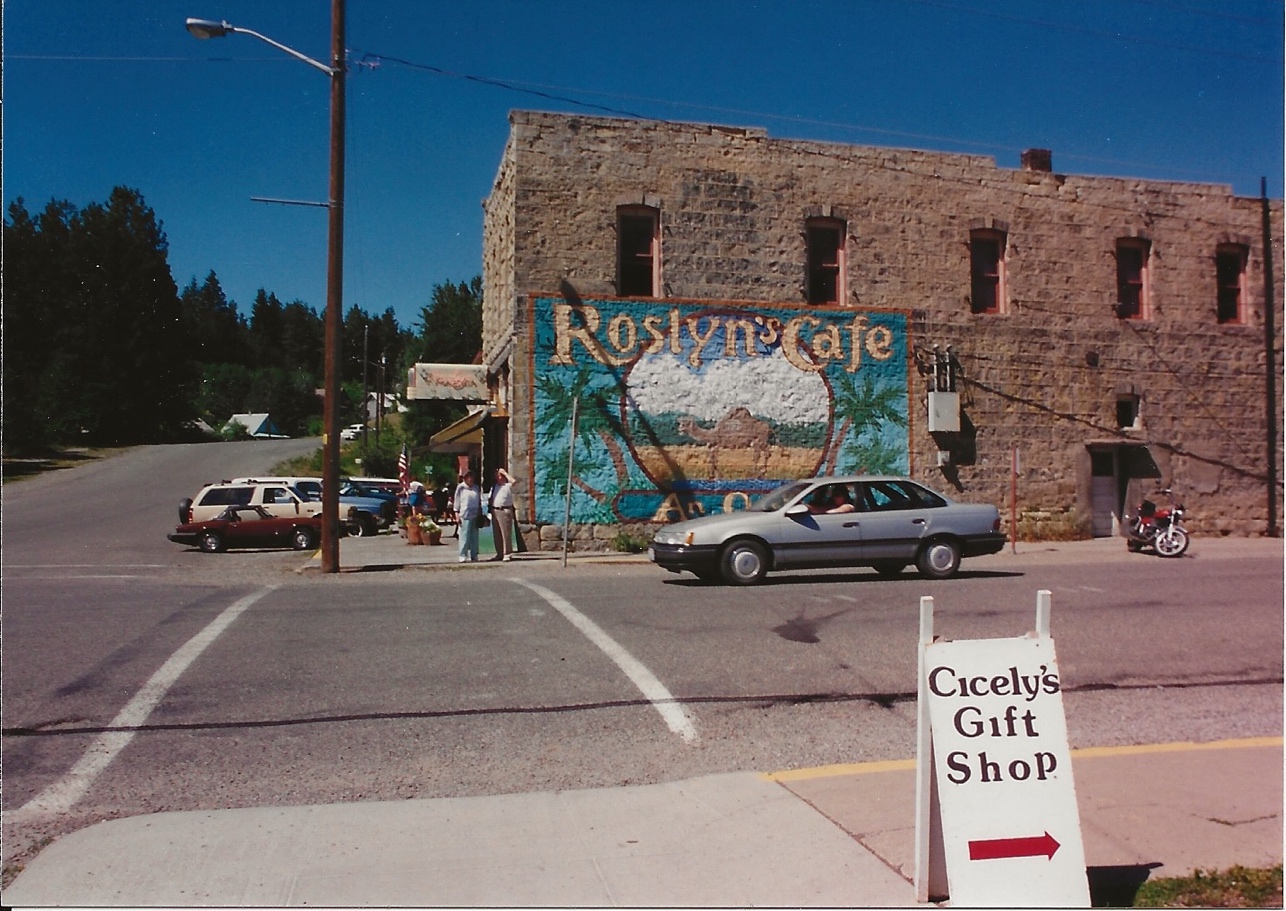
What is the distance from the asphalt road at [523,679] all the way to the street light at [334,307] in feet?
9.49

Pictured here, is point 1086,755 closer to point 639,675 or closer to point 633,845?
point 633,845

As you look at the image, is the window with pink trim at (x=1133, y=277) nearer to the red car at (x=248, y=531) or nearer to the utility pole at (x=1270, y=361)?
the utility pole at (x=1270, y=361)

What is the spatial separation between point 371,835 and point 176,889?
0.86 meters

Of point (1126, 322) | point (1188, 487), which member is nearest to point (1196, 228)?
point (1126, 322)

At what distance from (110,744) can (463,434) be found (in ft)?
61.4

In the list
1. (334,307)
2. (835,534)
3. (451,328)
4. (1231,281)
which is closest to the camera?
(835,534)

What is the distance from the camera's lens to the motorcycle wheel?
64.6 feet

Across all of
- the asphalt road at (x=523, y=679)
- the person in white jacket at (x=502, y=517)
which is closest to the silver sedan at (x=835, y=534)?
the asphalt road at (x=523, y=679)

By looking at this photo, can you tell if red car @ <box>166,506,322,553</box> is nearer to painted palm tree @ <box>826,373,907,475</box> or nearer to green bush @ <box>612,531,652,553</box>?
green bush @ <box>612,531,652,553</box>

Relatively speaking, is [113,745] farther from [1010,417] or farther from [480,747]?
[1010,417]

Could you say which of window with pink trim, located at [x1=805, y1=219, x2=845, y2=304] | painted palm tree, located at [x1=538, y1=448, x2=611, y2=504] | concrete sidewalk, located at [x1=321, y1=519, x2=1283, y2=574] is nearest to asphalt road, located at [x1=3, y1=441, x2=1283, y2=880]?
concrete sidewalk, located at [x1=321, y1=519, x2=1283, y2=574]

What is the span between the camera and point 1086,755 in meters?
6.02

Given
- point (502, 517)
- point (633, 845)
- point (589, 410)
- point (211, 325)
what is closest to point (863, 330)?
point (589, 410)

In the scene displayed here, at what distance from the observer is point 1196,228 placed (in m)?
24.1
